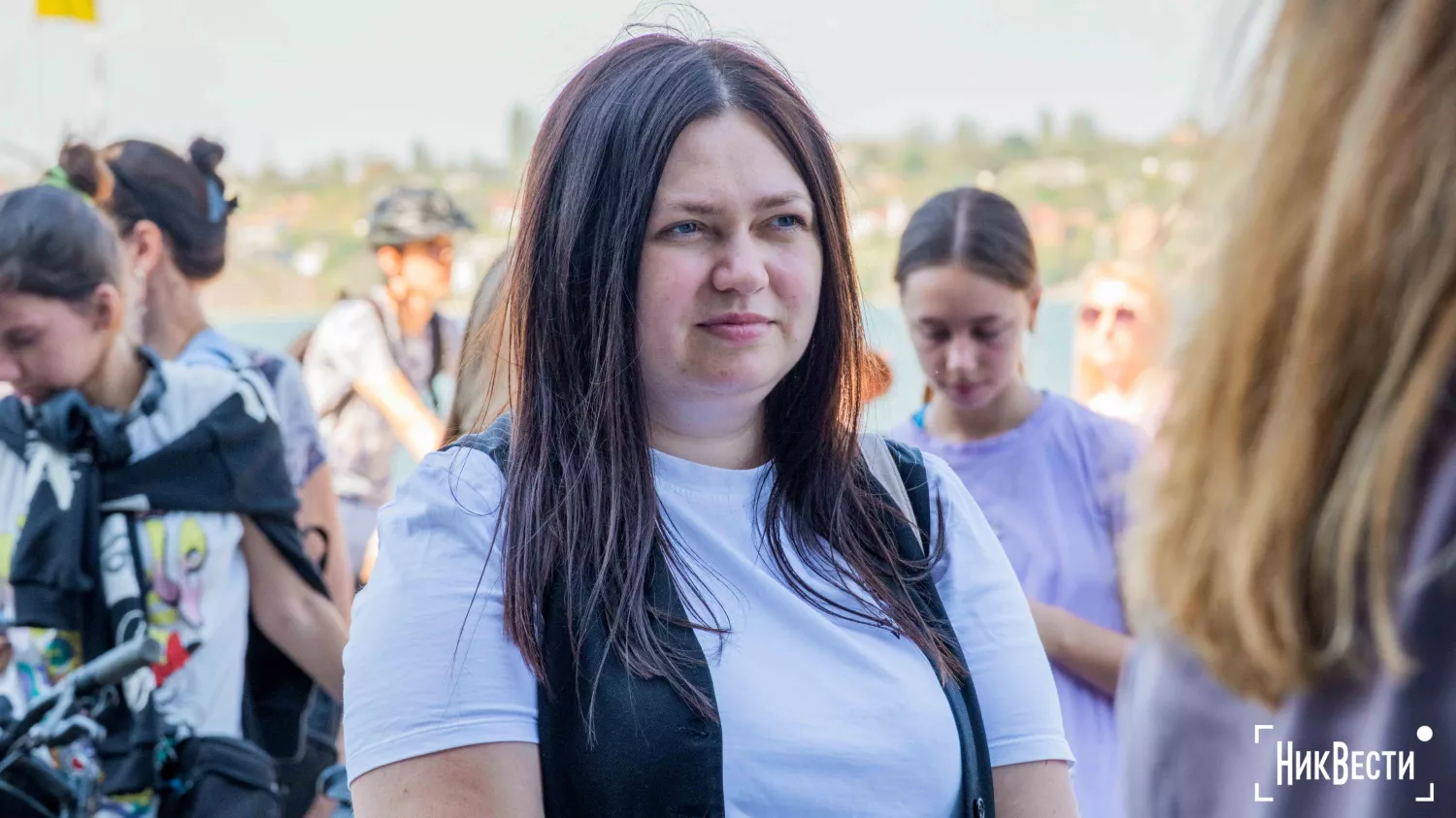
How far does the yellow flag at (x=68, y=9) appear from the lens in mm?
3715

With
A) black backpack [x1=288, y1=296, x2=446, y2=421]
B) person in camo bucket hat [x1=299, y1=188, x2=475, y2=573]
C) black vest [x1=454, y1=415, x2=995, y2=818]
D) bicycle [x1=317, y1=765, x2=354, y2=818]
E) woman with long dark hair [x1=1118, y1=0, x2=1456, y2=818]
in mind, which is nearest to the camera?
woman with long dark hair [x1=1118, y1=0, x2=1456, y2=818]

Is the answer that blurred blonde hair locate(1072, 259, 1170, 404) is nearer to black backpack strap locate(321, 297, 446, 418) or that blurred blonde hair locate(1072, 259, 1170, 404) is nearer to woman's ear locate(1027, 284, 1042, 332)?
woman's ear locate(1027, 284, 1042, 332)

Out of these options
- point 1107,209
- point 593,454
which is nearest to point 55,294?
point 593,454

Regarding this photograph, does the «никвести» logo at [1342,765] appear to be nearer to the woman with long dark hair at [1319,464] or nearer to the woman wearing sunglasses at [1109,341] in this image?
the woman with long dark hair at [1319,464]

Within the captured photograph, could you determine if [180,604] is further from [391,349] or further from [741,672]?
[391,349]

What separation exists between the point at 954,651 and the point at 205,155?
2.28 meters

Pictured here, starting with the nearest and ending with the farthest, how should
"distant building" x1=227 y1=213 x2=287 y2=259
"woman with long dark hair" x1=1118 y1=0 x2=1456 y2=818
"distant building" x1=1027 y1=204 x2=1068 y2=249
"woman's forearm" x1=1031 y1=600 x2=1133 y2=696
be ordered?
"woman with long dark hair" x1=1118 y1=0 x2=1456 y2=818
"woman's forearm" x1=1031 y1=600 x2=1133 y2=696
"distant building" x1=1027 y1=204 x2=1068 y2=249
"distant building" x1=227 y1=213 x2=287 y2=259

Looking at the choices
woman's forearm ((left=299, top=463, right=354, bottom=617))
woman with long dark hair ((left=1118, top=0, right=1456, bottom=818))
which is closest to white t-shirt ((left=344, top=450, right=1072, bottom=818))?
woman with long dark hair ((left=1118, top=0, right=1456, bottom=818))

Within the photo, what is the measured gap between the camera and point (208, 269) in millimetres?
2988

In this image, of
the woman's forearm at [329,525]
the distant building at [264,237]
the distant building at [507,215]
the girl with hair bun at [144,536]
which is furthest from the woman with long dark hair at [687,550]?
the distant building at [264,237]

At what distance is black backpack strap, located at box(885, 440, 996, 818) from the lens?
1.37m

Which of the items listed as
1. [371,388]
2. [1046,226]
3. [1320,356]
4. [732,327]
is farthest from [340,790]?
[371,388]

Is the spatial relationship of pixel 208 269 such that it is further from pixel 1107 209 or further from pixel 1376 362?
pixel 1376 362

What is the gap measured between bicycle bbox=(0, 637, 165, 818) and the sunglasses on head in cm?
265
